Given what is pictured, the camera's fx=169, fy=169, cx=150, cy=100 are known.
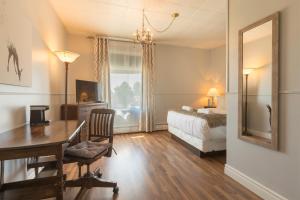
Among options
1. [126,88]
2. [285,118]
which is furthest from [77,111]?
[285,118]

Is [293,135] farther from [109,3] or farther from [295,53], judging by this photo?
[109,3]

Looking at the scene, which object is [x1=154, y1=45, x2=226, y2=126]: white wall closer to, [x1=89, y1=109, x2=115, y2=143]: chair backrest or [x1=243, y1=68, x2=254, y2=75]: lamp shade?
[x1=89, y1=109, x2=115, y2=143]: chair backrest

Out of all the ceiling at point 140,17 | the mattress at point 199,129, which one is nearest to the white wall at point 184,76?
the ceiling at point 140,17

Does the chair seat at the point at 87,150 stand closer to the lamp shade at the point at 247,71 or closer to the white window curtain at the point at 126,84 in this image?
the lamp shade at the point at 247,71

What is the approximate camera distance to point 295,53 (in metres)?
1.56

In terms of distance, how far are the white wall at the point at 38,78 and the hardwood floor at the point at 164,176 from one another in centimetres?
103

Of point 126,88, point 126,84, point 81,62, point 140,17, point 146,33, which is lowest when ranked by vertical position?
point 126,88

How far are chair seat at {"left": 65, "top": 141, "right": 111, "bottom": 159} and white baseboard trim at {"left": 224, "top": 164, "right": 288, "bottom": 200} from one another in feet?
5.58

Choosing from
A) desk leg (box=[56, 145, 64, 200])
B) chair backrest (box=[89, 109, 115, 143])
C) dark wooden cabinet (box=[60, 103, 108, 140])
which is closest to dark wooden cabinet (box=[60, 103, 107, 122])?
dark wooden cabinet (box=[60, 103, 108, 140])

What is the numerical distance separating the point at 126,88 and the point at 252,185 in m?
3.76

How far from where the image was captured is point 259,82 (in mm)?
1999

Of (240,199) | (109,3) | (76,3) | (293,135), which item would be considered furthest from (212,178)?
(76,3)

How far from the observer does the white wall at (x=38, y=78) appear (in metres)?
1.60

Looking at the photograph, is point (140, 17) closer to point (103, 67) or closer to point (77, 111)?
point (103, 67)
